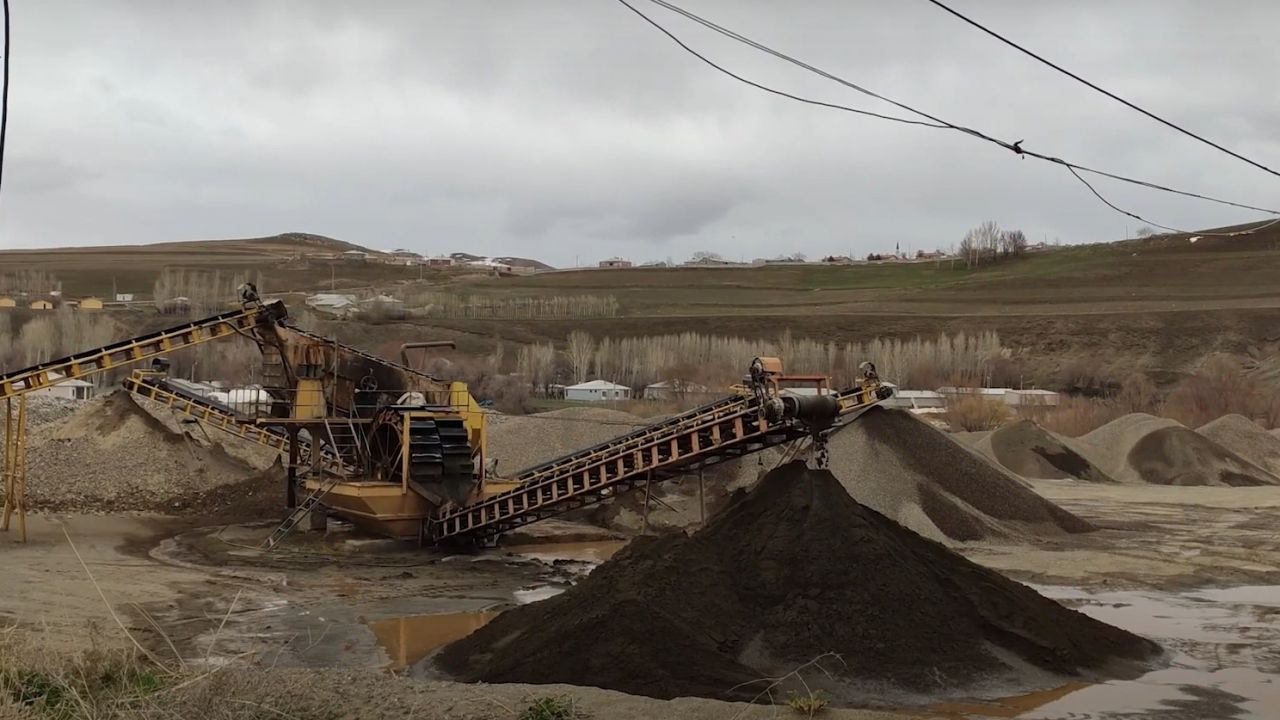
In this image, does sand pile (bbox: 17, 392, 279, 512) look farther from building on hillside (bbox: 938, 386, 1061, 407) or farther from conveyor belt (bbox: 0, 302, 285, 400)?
building on hillside (bbox: 938, 386, 1061, 407)

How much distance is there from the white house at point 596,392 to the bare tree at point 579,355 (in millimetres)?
6535

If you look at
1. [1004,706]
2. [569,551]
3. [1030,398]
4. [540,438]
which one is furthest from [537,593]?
[1030,398]

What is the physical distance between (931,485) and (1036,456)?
1871 cm

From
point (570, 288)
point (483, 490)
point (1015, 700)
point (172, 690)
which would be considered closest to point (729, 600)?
point (1015, 700)

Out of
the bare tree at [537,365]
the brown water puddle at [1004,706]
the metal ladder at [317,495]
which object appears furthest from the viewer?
the bare tree at [537,365]

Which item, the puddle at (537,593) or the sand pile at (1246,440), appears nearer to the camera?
the puddle at (537,593)

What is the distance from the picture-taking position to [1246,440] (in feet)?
148

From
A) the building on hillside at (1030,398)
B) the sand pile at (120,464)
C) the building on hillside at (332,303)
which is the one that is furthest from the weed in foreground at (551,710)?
the building on hillside at (332,303)

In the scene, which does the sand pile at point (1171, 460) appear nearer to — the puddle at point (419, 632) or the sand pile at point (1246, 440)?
the sand pile at point (1246, 440)

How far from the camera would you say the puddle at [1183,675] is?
10.6 metres

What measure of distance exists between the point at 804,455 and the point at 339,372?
35.5 ft

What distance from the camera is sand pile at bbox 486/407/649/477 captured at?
2966 centimetres

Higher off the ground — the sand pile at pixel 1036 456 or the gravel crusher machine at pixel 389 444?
the gravel crusher machine at pixel 389 444

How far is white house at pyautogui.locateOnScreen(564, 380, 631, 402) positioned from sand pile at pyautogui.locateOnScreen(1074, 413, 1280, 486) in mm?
40429
